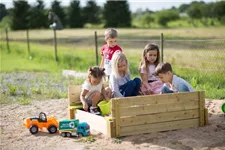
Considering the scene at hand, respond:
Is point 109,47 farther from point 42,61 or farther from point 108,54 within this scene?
point 42,61

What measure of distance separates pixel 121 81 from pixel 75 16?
153 feet

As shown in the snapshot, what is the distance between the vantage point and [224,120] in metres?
5.94

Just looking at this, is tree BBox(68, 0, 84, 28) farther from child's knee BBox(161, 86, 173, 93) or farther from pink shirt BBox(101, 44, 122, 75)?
child's knee BBox(161, 86, 173, 93)

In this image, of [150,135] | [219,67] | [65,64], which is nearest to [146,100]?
[150,135]

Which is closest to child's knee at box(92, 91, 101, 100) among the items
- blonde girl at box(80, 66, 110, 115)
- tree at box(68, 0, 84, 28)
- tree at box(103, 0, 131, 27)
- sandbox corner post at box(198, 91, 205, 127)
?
blonde girl at box(80, 66, 110, 115)

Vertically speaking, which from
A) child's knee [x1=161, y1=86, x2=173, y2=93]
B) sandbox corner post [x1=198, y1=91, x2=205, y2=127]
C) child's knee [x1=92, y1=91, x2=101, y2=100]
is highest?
child's knee [x1=161, y1=86, x2=173, y2=93]

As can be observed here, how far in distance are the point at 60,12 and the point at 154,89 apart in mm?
46646

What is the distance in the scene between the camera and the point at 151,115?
5.34 m

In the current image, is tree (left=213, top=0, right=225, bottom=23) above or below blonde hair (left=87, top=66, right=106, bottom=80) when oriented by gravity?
above

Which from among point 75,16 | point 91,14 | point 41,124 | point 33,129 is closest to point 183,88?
point 41,124

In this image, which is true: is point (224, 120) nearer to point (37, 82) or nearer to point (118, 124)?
point (118, 124)

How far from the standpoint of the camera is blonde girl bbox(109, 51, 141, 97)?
19.1ft

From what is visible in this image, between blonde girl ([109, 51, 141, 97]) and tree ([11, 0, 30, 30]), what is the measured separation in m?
39.4

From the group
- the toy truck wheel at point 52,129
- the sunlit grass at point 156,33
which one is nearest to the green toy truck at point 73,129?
the toy truck wheel at point 52,129
